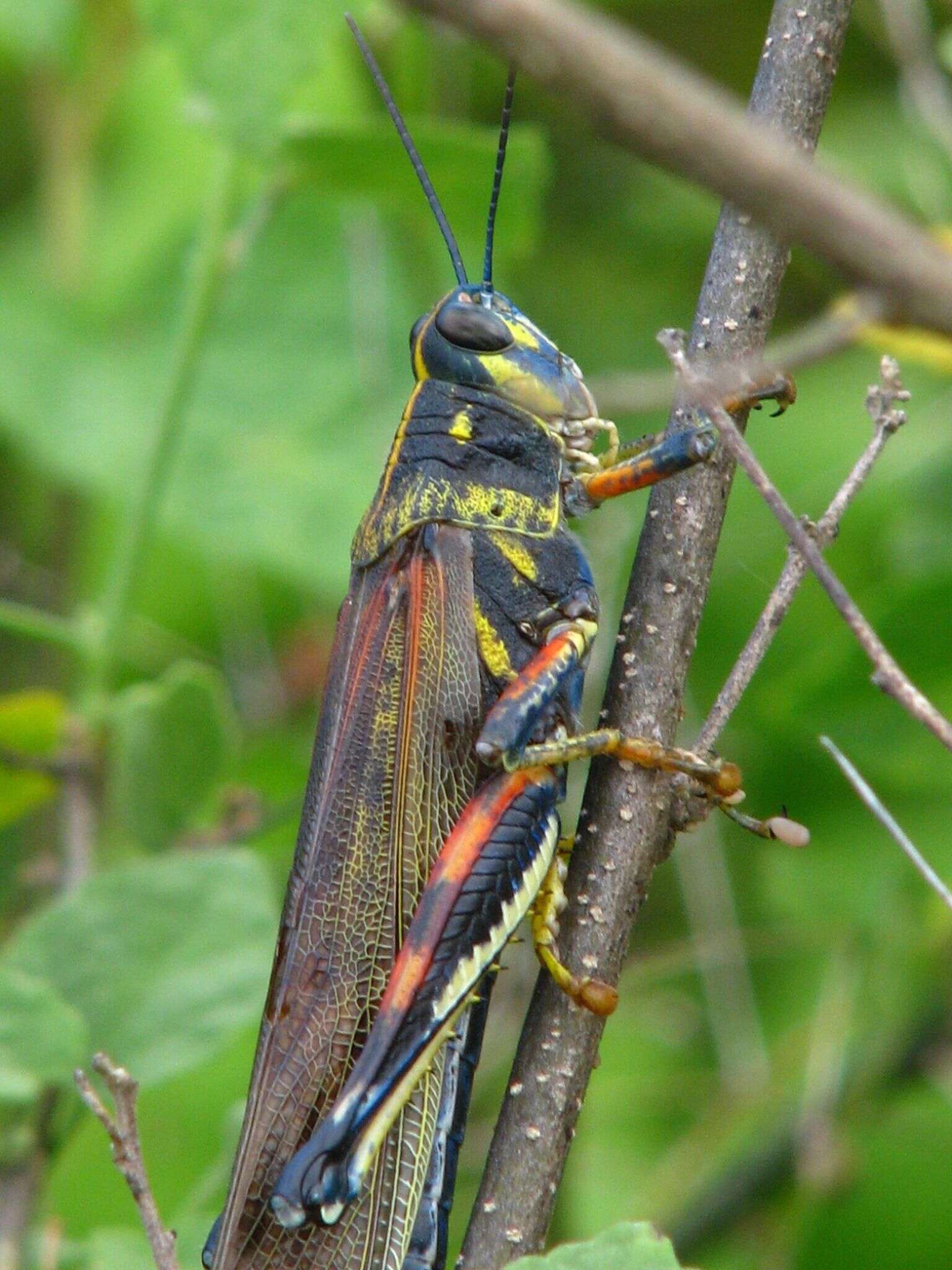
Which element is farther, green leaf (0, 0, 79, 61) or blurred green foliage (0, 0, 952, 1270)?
green leaf (0, 0, 79, 61)

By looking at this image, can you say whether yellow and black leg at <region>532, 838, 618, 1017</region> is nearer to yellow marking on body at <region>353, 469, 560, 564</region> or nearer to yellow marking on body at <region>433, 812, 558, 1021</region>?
yellow marking on body at <region>433, 812, 558, 1021</region>

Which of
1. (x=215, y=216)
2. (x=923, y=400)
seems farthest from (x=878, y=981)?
(x=215, y=216)

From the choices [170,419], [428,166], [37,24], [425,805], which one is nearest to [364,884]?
[425,805]

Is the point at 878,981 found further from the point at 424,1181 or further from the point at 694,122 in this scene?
the point at 694,122

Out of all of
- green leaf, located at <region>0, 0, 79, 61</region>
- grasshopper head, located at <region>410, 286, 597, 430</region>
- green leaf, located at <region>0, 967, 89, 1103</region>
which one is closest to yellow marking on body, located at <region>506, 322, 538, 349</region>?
grasshopper head, located at <region>410, 286, 597, 430</region>

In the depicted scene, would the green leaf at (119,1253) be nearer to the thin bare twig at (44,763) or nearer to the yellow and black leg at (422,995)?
the yellow and black leg at (422,995)
